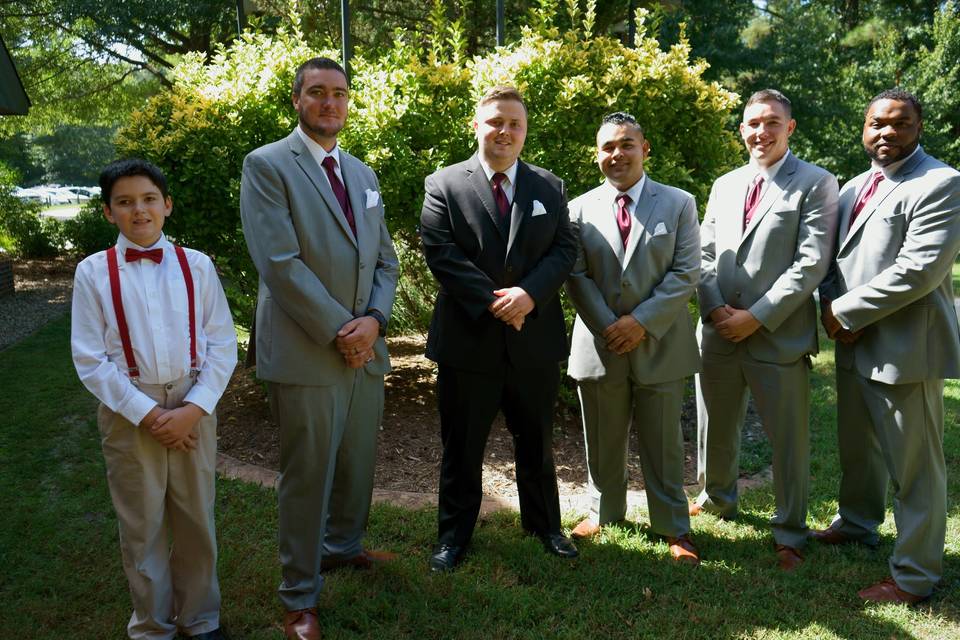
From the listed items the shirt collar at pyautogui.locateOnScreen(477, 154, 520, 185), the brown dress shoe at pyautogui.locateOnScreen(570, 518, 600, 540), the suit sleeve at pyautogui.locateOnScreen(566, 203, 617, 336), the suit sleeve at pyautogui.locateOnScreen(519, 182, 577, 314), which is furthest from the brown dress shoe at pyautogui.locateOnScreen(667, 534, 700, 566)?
the shirt collar at pyautogui.locateOnScreen(477, 154, 520, 185)

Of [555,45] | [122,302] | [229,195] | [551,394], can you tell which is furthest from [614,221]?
[229,195]

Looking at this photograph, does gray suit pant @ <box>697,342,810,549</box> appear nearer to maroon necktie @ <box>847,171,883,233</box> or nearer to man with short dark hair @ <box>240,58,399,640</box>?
maroon necktie @ <box>847,171,883,233</box>

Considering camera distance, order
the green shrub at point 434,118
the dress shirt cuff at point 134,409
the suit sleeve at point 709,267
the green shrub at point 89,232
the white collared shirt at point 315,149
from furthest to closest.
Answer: the green shrub at point 89,232 → the green shrub at point 434,118 → the suit sleeve at point 709,267 → the white collared shirt at point 315,149 → the dress shirt cuff at point 134,409

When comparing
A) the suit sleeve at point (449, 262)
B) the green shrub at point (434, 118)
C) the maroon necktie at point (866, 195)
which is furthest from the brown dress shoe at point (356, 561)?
the maroon necktie at point (866, 195)

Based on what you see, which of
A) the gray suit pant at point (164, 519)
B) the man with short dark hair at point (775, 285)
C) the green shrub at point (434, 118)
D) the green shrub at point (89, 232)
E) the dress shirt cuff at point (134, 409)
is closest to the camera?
the dress shirt cuff at point (134, 409)

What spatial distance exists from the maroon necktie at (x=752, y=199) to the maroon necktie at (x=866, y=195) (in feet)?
1.56

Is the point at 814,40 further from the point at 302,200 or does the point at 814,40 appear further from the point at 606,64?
the point at 302,200

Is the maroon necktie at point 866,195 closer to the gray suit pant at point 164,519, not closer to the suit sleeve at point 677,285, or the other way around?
the suit sleeve at point 677,285

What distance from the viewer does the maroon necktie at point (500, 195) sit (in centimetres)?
389

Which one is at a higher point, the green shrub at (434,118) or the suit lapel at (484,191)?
the green shrub at (434,118)

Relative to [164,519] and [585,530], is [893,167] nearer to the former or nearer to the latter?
[585,530]

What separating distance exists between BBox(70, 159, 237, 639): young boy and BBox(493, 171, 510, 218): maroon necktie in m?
1.42

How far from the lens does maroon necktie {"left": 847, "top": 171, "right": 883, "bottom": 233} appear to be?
3850mm

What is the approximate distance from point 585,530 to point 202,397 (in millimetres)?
2285
